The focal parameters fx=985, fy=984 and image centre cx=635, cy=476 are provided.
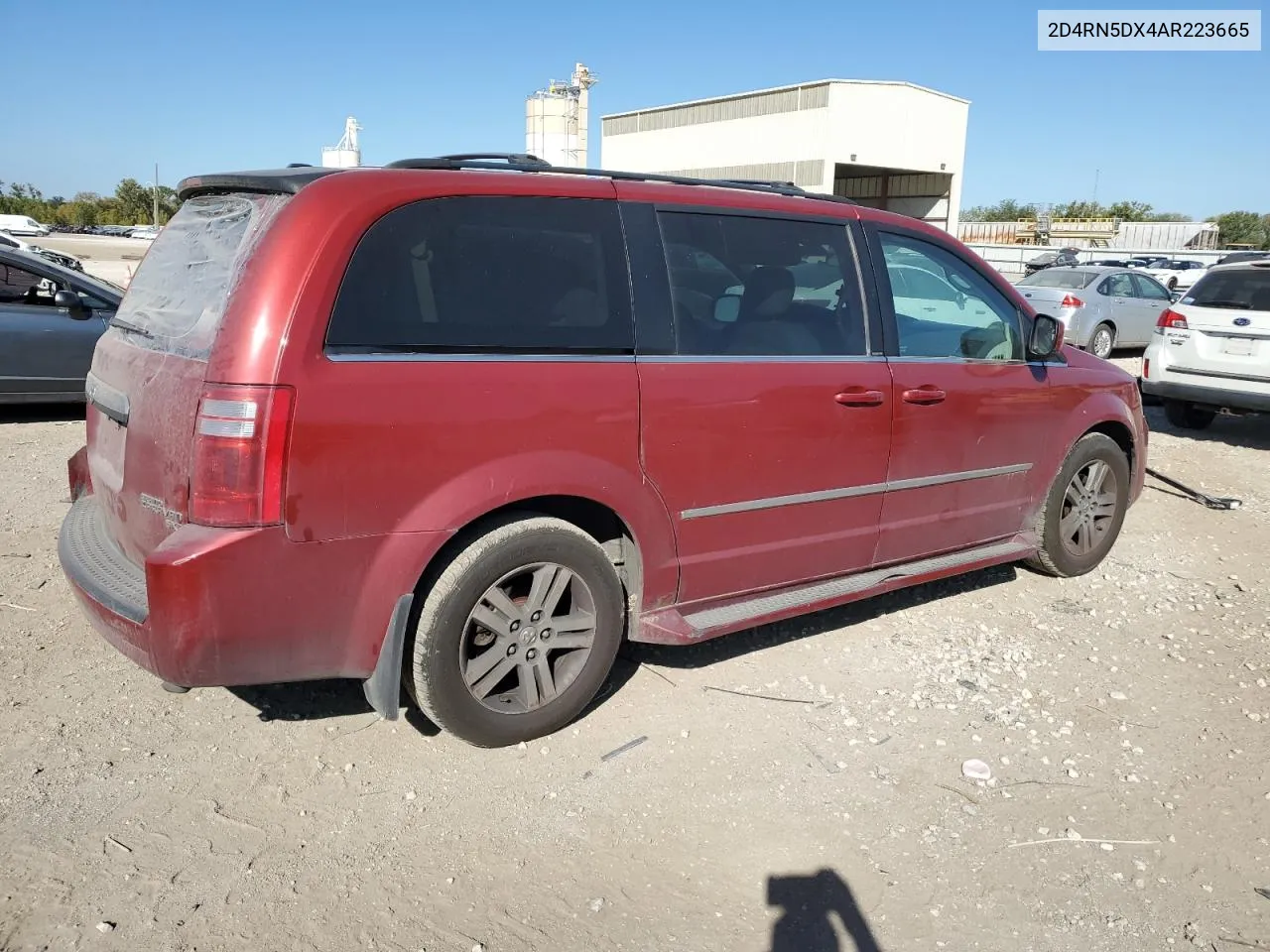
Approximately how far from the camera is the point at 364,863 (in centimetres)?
282

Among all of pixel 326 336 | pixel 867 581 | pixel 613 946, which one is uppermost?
pixel 326 336

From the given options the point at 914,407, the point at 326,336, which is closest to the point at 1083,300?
the point at 914,407

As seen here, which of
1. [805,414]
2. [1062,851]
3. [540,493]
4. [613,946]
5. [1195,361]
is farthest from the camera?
[1195,361]

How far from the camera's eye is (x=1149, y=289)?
1599cm

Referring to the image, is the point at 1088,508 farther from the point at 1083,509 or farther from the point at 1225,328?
the point at 1225,328

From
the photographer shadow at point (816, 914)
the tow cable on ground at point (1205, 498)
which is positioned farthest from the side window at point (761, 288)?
the tow cable on ground at point (1205, 498)

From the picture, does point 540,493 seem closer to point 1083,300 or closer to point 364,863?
point 364,863

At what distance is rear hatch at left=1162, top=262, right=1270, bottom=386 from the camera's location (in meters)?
8.73

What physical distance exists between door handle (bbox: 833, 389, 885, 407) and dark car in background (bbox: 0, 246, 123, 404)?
6662 mm

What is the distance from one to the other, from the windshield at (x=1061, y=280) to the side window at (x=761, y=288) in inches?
491

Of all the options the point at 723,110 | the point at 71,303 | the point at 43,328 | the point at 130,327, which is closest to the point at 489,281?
the point at 130,327

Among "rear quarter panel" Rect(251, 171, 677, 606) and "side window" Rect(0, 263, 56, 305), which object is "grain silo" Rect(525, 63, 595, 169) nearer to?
"side window" Rect(0, 263, 56, 305)

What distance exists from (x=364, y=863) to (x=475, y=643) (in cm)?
77

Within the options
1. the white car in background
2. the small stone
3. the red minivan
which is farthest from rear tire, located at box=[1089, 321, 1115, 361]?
the small stone
